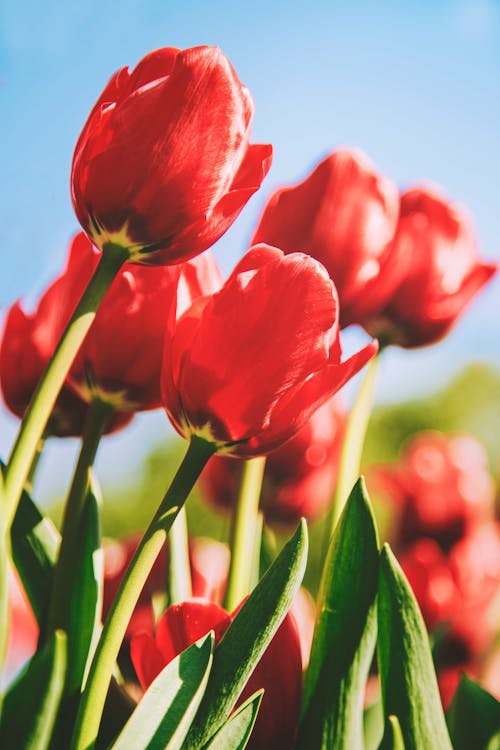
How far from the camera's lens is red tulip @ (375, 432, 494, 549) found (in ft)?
1.93

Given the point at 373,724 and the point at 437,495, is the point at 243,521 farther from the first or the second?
the point at 437,495

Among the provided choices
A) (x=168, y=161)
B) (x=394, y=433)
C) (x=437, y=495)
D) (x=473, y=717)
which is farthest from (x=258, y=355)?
(x=394, y=433)

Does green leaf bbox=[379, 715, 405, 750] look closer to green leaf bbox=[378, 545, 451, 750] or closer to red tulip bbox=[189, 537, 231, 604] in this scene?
green leaf bbox=[378, 545, 451, 750]

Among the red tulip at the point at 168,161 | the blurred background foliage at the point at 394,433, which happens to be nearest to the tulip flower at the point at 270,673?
the red tulip at the point at 168,161

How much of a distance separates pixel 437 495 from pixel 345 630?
1.19 ft

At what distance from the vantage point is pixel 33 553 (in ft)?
0.90

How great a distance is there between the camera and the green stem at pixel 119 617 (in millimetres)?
209

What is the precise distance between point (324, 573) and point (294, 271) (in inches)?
3.5

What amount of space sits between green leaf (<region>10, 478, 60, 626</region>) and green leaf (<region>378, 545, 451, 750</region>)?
4.2 inches

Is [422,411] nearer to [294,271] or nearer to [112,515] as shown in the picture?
[112,515]

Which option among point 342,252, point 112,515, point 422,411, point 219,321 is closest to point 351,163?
point 342,252

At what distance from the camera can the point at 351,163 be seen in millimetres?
345

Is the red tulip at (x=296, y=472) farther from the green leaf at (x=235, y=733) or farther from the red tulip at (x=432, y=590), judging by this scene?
the green leaf at (x=235, y=733)

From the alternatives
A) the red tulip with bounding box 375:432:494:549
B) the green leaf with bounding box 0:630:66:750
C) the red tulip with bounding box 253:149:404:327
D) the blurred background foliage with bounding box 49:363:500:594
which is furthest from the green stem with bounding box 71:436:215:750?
the blurred background foliage with bounding box 49:363:500:594
